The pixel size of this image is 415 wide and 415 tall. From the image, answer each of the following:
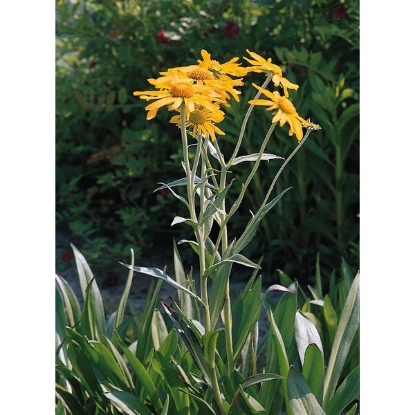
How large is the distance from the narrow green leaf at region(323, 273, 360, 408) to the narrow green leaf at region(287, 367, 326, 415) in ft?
0.68

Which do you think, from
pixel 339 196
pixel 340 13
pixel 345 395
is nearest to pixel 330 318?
pixel 345 395

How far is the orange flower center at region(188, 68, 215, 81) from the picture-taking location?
1.01 meters

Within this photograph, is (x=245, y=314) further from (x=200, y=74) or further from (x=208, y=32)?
(x=208, y=32)

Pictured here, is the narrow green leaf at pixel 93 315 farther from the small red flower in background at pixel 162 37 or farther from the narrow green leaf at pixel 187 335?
the small red flower in background at pixel 162 37

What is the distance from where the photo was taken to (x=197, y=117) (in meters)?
1.00

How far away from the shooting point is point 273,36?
8.71ft

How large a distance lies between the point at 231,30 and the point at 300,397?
5.70 feet

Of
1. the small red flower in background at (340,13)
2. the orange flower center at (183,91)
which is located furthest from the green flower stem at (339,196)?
the orange flower center at (183,91)

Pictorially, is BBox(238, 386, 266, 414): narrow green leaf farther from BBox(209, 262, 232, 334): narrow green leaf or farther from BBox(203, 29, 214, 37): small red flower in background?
BBox(203, 29, 214, 37): small red flower in background

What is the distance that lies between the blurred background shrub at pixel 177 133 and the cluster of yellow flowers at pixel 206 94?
1126mm

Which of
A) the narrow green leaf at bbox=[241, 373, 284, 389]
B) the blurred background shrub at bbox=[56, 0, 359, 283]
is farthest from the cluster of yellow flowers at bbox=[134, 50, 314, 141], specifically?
the blurred background shrub at bbox=[56, 0, 359, 283]

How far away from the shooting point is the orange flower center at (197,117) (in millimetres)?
998

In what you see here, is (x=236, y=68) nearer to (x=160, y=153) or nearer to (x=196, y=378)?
(x=196, y=378)
